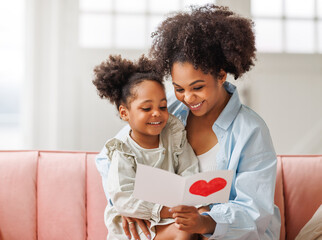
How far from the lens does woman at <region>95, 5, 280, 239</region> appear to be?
1.41m

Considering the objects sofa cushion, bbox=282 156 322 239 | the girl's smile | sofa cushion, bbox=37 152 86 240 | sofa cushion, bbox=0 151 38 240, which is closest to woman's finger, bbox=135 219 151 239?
the girl's smile

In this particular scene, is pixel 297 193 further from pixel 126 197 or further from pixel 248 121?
pixel 126 197

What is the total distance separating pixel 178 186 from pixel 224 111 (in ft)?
1.61

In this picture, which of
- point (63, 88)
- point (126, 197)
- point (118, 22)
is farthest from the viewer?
point (118, 22)

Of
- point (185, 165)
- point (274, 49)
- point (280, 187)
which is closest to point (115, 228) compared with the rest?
point (185, 165)

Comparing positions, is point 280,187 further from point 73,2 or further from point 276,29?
point 73,2

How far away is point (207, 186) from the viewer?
48.5 inches

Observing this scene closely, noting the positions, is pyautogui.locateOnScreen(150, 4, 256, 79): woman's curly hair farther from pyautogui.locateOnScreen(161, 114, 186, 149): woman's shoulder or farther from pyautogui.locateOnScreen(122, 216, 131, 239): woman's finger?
pyautogui.locateOnScreen(122, 216, 131, 239): woman's finger

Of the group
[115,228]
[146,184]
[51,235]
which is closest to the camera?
[146,184]

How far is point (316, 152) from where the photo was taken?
9.29 feet

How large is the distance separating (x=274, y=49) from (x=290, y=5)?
1.14 ft

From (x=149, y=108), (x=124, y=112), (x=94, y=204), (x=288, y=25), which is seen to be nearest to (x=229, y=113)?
(x=149, y=108)

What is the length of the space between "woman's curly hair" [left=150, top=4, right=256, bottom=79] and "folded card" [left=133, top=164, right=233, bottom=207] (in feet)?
1.45

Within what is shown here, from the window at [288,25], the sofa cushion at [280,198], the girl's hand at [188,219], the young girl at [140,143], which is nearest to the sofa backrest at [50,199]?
the young girl at [140,143]
